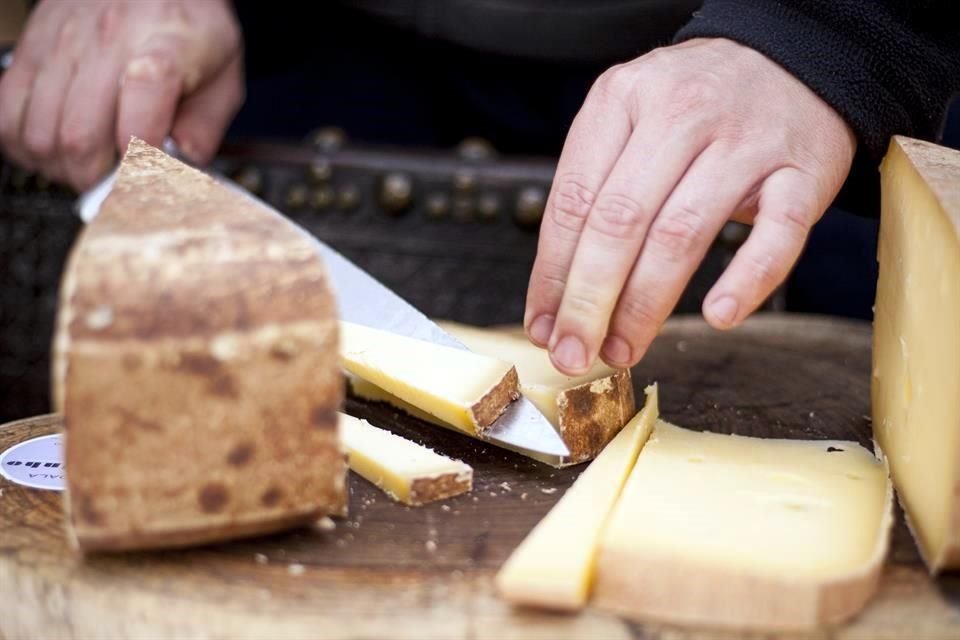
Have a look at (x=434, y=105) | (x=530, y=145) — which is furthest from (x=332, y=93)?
(x=530, y=145)

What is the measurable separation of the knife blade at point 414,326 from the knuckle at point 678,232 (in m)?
0.26

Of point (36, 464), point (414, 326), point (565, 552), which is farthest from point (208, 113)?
point (565, 552)

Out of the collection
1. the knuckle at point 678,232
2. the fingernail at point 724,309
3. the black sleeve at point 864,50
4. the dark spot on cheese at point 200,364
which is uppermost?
the black sleeve at point 864,50

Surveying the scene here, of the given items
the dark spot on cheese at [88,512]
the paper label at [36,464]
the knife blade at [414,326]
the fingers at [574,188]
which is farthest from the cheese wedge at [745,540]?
the paper label at [36,464]

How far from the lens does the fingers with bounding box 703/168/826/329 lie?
125cm

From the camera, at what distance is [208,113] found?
217 centimetres

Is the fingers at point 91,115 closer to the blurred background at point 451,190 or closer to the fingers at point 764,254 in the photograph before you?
the blurred background at point 451,190

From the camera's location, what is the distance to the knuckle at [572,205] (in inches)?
51.9

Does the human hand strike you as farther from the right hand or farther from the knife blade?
the right hand

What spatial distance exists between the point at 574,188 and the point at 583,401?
0.27 meters

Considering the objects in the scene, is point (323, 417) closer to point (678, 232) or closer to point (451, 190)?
point (678, 232)

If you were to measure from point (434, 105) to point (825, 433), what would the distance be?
1626mm

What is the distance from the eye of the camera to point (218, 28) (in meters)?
2.13

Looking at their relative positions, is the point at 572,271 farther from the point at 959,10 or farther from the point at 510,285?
the point at 510,285
